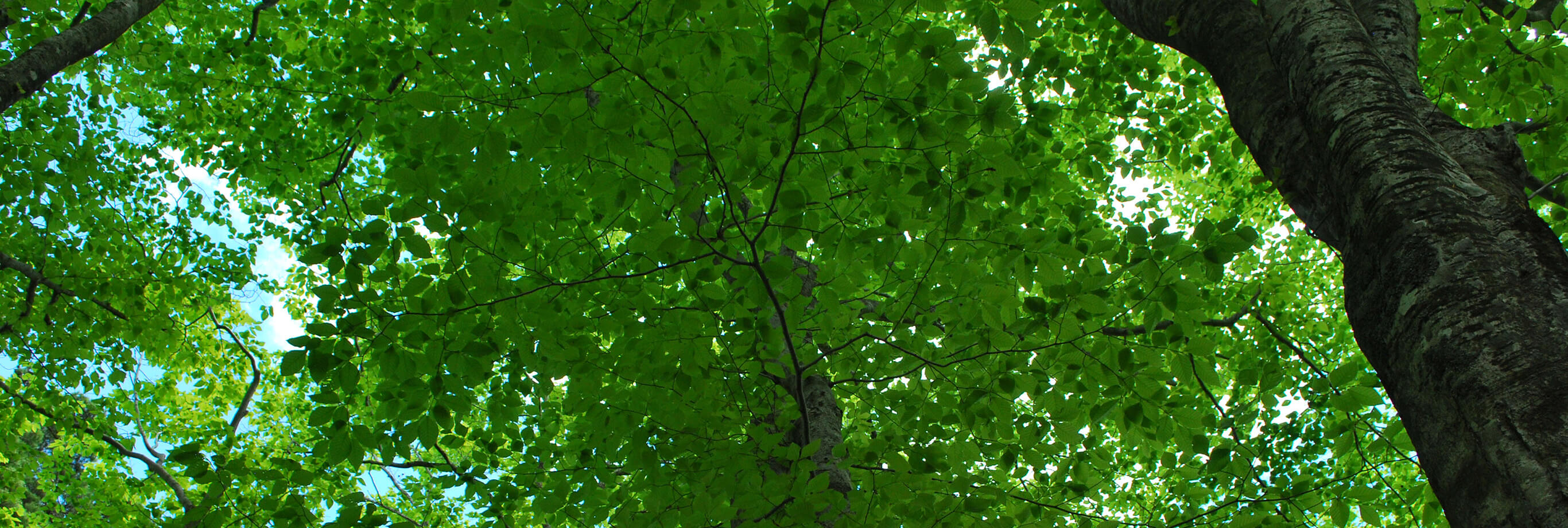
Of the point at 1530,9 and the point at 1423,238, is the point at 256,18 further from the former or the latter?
the point at 1530,9

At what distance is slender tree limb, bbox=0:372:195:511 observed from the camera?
6258 mm

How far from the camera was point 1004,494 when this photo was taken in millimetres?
2914

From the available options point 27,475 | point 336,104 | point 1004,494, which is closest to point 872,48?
point 1004,494

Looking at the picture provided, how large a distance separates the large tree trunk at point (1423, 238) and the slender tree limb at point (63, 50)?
20.2 feet

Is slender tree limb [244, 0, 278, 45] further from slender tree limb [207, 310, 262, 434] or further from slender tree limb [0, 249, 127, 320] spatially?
slender tree limb [207, 310, 262, 434]

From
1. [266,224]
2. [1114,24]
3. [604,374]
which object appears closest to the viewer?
[604,374]

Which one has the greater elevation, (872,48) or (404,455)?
(872,48)

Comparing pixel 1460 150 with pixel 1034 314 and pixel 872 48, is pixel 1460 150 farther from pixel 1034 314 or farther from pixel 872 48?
pixel 872 48

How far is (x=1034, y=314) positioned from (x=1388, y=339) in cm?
113

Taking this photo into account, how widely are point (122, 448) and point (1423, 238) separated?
381 inches

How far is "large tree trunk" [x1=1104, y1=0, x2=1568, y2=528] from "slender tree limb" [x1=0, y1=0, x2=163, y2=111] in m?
6.16

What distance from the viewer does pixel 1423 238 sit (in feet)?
5.75

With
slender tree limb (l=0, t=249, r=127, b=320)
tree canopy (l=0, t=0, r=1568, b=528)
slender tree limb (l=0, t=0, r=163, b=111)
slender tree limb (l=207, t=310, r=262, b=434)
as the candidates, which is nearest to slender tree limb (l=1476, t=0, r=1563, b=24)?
tree canopy (l=0, t=0, r=1568, b=528)

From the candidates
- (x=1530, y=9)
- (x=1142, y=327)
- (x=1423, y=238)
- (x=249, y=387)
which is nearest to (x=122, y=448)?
(x=249, y=387)
